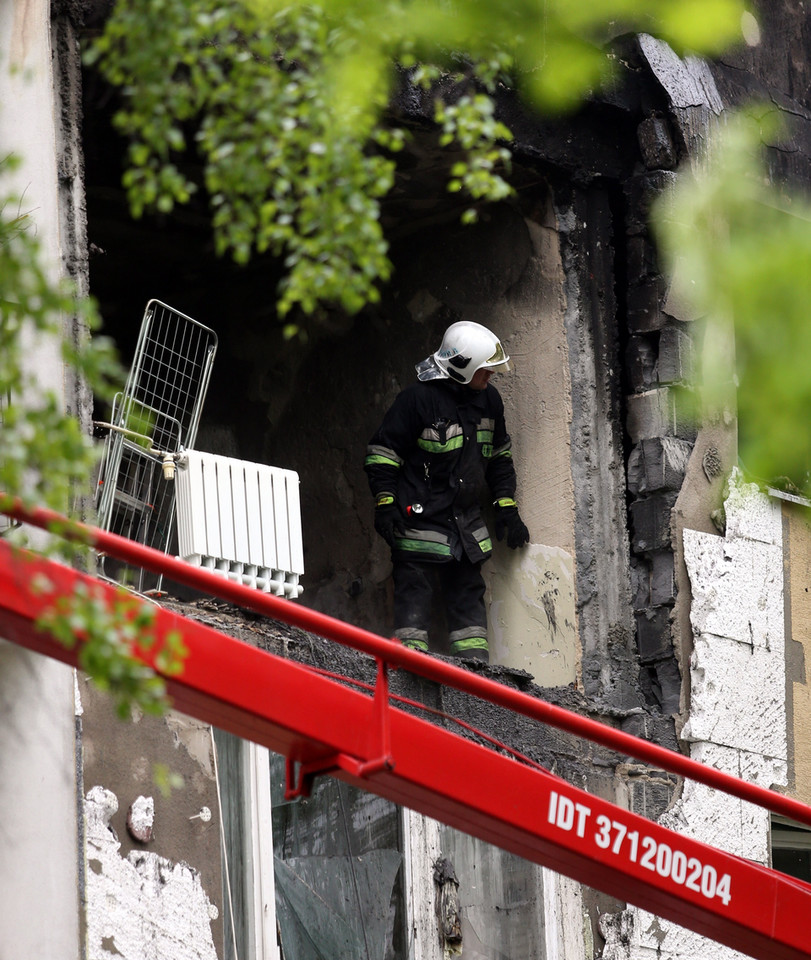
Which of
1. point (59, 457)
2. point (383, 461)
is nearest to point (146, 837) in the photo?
point (383, 461)

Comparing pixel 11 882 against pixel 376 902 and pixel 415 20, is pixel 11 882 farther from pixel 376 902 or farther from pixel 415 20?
pixel 415 20

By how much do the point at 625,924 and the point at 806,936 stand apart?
2.98 meters

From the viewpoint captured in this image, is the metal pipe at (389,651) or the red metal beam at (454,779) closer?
the metal pipe at (389,651)

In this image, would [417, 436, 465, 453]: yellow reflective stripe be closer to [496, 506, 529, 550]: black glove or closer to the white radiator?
[496, 506, 529, 550]: black glove

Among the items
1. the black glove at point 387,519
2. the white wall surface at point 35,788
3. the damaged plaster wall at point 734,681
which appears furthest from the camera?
the black glove at point 387,519

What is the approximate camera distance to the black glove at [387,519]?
30.4 ft

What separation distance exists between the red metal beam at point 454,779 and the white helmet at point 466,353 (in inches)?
160

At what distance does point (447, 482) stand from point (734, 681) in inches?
73.5

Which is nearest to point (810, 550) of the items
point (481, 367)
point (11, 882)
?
point (481, 367)

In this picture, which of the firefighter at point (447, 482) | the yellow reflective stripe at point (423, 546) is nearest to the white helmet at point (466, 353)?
the firefighter at point (447, 482)

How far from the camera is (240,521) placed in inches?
319

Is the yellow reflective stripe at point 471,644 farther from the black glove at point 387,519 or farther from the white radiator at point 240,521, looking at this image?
the white radiator at point 240,521

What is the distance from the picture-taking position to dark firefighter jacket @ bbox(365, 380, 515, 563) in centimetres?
933

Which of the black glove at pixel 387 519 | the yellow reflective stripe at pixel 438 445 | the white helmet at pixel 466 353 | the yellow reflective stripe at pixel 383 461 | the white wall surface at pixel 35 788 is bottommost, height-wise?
the white wall surface at pixel 35 788
